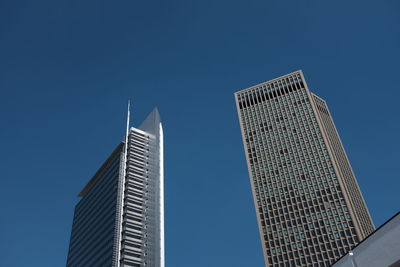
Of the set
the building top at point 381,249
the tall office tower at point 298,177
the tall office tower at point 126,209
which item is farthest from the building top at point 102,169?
the building top at point 381,249

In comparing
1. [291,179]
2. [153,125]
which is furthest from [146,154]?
[291,179]

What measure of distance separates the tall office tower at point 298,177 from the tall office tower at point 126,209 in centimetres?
3574

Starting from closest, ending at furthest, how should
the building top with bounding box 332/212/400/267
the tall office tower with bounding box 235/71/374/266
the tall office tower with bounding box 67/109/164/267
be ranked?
1. the building top with bounding box 332/212/400/267
2. the tall office tower with bounding box 67/109/164/267
3. the tall office tower with bounding box 235/71/374/266

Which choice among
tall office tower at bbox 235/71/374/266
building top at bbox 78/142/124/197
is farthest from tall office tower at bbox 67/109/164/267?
tall office tower at bbox 235/71/374/266

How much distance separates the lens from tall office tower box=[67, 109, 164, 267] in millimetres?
118125

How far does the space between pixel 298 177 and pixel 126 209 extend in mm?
61265

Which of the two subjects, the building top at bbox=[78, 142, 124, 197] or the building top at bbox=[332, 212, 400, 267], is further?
the building top at bbox=[78, 142, 124, 197]

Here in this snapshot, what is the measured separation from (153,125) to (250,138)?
39.4 metres

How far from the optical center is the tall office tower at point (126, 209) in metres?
118

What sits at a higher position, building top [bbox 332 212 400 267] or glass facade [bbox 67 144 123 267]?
glass facade [bbox 67 144 123 267]

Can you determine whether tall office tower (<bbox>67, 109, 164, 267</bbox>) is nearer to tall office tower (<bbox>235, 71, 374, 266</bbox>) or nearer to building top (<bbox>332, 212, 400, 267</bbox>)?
tall office tower (<bbox>235, 71, 374, 266</bbox>)

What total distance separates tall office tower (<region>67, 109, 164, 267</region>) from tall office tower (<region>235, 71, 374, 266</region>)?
3574 cm

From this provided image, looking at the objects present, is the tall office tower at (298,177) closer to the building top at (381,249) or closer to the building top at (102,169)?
the building top at (102,169)

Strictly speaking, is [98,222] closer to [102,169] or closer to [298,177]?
[102,169]
